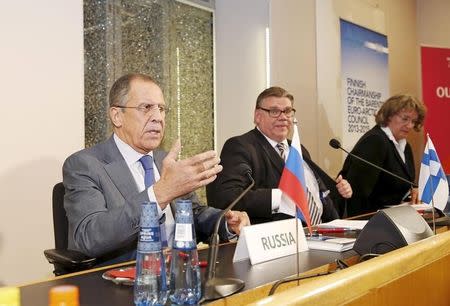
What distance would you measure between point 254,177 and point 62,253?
1160mm

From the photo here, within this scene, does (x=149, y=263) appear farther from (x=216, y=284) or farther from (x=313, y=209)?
(x=313, y=209)

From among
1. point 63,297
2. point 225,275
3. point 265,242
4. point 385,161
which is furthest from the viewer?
point 385,161

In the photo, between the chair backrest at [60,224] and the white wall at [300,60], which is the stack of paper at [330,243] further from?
the white wall at [300,60]

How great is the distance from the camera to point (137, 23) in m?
3.47

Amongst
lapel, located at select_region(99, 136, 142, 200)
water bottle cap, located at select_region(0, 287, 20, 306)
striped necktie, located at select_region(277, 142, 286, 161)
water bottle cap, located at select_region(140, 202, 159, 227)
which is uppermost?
striped necktie, located at select_region(277, 142, 286, 161)

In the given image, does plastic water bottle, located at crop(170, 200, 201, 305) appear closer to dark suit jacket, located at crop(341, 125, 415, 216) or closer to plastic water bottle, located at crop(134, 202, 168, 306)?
plastic water bottle, located at crop(134, 202, 168, 306)

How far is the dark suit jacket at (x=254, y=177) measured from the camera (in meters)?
2.51

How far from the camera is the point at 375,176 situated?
3287 millimetres

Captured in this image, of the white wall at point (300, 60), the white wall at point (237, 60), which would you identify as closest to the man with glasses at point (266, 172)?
the white wall at point (237, 60)

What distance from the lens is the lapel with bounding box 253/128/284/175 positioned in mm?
2754

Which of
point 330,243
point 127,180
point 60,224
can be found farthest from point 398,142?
point 60,224

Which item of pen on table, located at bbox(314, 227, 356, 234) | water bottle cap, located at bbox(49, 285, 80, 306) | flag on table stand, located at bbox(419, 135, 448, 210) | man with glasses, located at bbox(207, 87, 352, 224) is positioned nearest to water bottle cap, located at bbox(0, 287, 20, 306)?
water bottle cap, located at bbox(49, 285, 80, 306)

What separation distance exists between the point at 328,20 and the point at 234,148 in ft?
6.84

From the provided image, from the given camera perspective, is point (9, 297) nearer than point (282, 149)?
Yes
